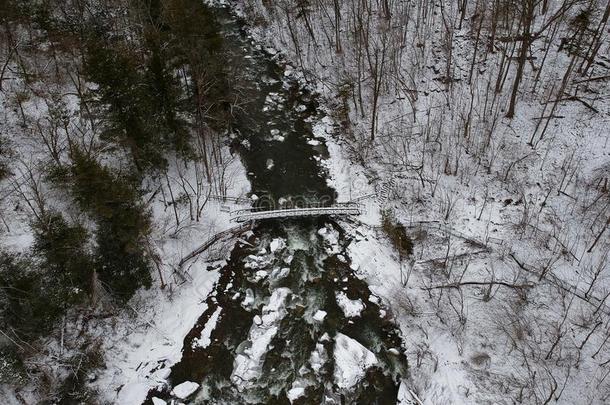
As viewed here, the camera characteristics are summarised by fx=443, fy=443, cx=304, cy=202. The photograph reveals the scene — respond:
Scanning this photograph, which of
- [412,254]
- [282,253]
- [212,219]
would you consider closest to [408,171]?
[412,254]

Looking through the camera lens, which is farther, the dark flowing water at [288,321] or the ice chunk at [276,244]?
the ice chunk at [276,244]

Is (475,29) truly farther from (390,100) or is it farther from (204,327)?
(204,327)

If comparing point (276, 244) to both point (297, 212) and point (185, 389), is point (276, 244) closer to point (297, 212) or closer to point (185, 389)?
point (297, 212)

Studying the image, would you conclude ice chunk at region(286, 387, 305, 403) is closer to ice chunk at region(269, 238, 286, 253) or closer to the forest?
the forest

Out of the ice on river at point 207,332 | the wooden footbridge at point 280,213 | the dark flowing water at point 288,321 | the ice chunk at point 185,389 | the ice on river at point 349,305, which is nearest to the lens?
the ice chunk at point 185,389

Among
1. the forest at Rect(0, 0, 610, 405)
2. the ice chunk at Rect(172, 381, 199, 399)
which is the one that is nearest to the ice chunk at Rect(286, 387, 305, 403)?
the ice chunk at Rect(172, 381, 199, 399)

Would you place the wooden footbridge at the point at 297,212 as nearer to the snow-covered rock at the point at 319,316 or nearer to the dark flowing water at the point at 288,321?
the dark flowing water at the point at 288,321

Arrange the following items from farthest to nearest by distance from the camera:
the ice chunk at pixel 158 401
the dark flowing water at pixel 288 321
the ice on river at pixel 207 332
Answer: the ice on river at pixel 207 332
the dark flowing water at pixel 288 321
the ice chunk at pixel 158 401

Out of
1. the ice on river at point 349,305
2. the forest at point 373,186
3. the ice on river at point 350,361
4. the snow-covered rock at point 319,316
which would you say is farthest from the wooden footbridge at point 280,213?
the ice on river at point 350,361
